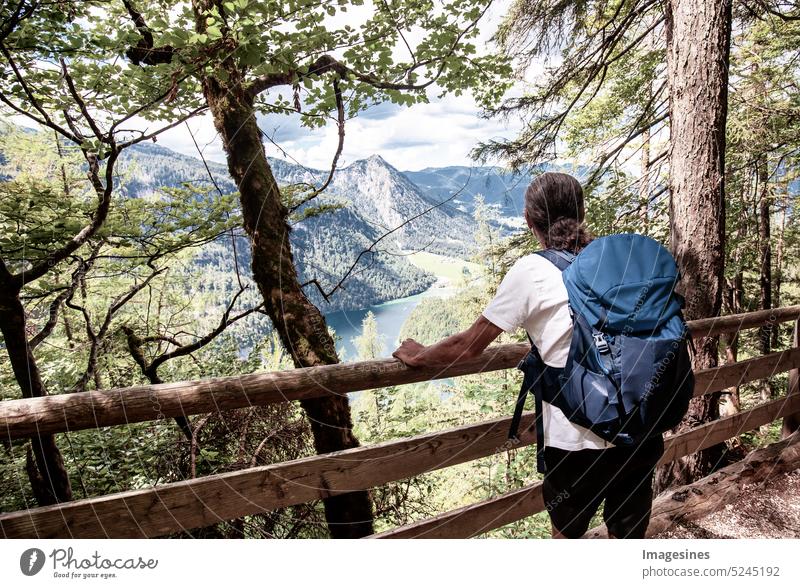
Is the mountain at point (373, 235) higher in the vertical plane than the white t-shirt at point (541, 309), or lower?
higher

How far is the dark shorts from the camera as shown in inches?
63.8

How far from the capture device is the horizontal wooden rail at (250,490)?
157 cm

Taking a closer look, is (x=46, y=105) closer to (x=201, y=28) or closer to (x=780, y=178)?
(x=201, y=28)

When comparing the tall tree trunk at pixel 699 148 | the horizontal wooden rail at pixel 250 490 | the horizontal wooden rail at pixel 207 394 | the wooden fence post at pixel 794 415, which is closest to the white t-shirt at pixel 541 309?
the horizontal wooden rail at pixel 207 394

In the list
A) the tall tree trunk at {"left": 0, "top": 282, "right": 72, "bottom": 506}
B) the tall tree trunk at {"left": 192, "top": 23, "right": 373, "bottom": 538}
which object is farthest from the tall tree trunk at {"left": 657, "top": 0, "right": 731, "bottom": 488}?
the tall tree trunk at {"left": 0, "top": 282, "right": 72, "bottom": 506}

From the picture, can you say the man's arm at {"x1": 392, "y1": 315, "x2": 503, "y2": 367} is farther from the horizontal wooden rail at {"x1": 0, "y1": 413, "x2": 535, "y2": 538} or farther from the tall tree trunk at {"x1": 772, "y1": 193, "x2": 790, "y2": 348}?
the tall tree trunk at {"x1": 772, "y1": 193, "x2": 790, "y2": 348}

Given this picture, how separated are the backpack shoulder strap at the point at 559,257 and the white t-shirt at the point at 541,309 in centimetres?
2

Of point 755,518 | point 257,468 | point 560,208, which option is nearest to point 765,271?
point 755,518

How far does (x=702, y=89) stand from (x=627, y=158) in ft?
8.40

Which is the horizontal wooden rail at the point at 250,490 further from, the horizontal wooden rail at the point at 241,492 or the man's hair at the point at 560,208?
the man's hair at the point at 560,208

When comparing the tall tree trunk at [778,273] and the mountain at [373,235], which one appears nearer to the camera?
the mountain at [373,235]

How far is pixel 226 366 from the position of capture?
5809 mm

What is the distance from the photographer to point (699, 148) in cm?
307

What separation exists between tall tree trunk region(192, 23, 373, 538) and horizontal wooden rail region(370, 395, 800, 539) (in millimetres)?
1181
